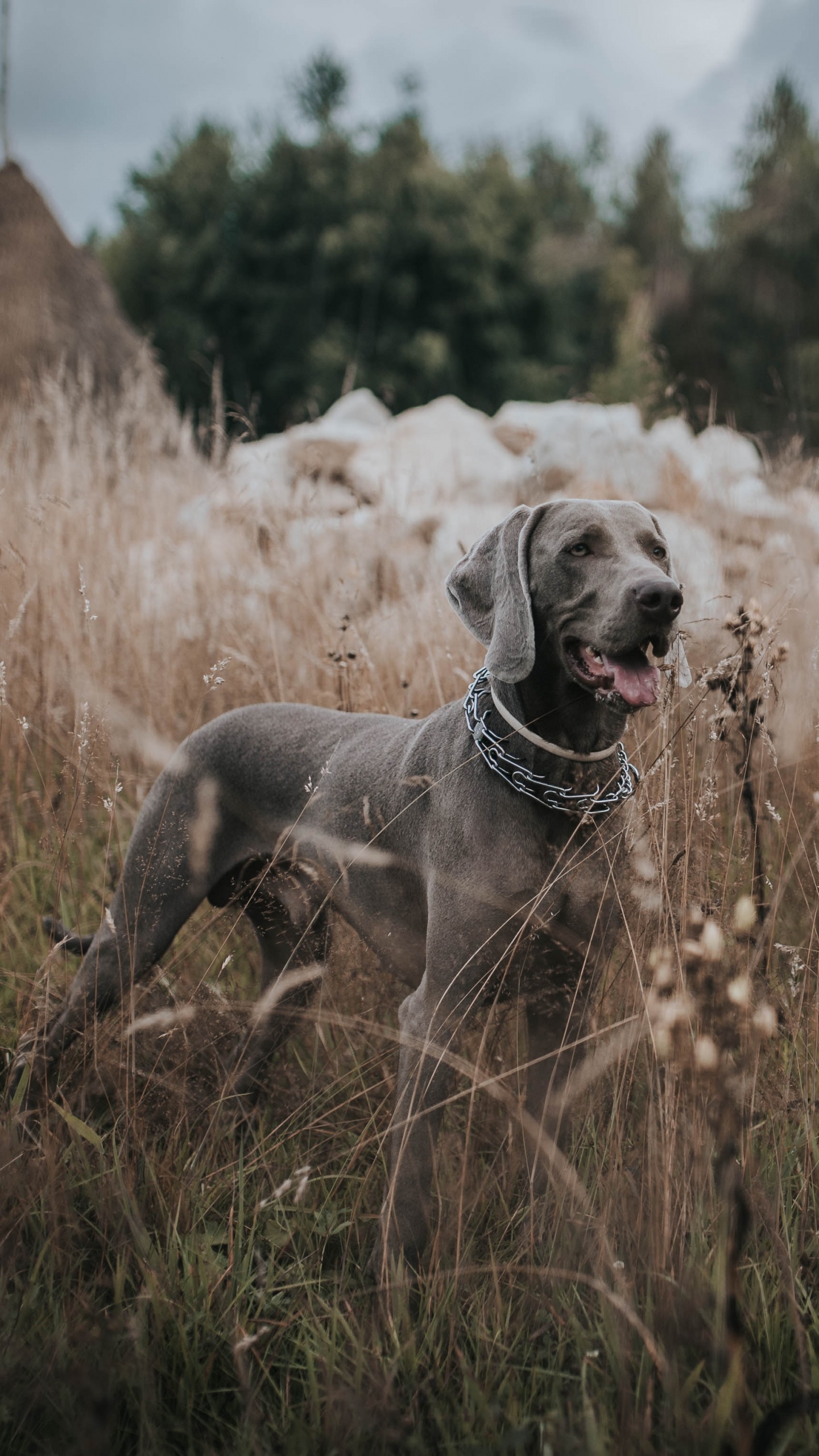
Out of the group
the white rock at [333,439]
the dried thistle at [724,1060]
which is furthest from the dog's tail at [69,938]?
the white rock at [333,439]

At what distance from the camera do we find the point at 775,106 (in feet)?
96.0

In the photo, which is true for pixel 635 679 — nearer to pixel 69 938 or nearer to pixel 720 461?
pixel 69 938

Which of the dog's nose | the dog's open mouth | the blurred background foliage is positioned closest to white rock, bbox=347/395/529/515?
the dog's open mouth

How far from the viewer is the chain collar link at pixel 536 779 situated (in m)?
1.89

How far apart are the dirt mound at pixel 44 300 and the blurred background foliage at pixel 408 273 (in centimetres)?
1121

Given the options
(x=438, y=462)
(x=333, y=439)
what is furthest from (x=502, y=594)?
(x=333, y=439)

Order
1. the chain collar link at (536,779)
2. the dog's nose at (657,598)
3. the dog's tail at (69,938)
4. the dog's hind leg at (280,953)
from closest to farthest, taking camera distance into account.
A: the dog's nose at (657,598) → the chain collar link at (536,779) → the dog's hind leg at (280,953) → the dog's tail at (69,938)

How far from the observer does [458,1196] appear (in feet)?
6.17

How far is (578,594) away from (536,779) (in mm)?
384

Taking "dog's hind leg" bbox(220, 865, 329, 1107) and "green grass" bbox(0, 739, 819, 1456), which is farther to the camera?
"dog's hind leg" bbox(220, 865, 329, 1107)

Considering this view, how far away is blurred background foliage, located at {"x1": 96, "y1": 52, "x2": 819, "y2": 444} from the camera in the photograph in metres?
24.4

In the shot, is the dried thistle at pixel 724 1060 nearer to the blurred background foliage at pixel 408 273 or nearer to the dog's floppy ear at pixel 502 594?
the dog's floppy ear at pixel 502 594

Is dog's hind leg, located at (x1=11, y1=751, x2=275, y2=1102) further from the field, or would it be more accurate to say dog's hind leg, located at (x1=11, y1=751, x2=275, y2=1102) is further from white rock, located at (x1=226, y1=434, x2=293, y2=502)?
white rock, located at (x1=226, y1=434, x2=293, y2=502)

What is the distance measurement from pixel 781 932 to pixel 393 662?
5.13 ft
